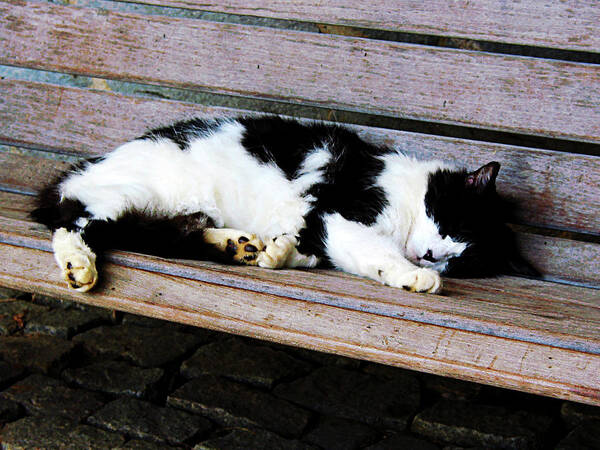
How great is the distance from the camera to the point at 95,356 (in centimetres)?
265

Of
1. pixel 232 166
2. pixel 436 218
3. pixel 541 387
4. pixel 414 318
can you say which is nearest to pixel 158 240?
pixel 232 166

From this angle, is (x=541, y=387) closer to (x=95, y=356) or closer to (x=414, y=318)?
(x=414, y=318)

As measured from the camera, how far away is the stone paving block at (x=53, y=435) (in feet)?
6.38

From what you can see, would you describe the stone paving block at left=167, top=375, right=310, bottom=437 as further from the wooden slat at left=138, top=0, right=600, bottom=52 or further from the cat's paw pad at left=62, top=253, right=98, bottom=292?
the wooden slat at left=138, top=0, right=600, bottom=52

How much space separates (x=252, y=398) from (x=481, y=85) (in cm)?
143

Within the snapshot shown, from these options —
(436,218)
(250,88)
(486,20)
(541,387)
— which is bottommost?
(541,387)

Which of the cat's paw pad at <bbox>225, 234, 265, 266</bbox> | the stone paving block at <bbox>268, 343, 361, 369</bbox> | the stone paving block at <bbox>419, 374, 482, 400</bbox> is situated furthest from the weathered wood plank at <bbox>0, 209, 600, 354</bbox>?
the stone paving block at <bbox>268, 343, 361, 369</bbox>

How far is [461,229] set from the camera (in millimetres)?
2164

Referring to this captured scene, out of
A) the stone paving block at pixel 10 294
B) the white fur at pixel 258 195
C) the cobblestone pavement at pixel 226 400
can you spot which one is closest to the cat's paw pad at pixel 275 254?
the white fur at pixel 258 195

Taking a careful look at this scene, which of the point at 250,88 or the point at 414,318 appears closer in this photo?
the point at 414,318

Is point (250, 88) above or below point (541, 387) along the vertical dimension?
above

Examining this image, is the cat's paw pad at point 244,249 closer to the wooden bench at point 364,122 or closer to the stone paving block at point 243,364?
the wooden bench at point 364,122

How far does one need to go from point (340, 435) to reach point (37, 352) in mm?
1252

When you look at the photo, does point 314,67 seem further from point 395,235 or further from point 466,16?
point 395,235
